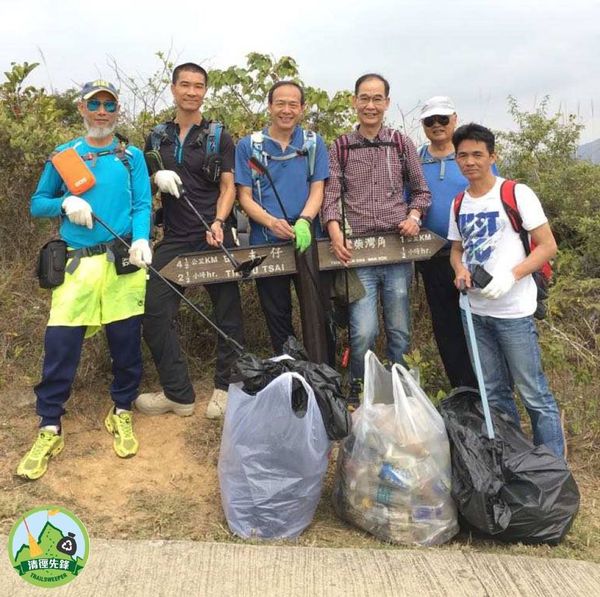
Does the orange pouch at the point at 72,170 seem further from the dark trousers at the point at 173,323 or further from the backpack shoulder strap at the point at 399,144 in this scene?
the backpack shoulder strap at the point at 399,144

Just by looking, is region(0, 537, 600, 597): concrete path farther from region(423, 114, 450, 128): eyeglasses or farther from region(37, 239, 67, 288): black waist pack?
region(423, 114, 450, 128): eyeglasses

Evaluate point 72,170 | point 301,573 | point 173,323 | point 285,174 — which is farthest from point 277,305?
point 301,573

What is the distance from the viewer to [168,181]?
3.32m

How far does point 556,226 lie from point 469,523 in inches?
147

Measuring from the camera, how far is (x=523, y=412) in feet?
12.8

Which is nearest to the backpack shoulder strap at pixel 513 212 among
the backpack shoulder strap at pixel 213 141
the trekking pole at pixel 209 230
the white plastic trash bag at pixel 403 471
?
the white plastic trash bag at pixel 403 471

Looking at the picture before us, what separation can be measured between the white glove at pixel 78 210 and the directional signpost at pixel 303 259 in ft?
1.80

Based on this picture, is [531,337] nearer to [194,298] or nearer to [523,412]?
[523,412]

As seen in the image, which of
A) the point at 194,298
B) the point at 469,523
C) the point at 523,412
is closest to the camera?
the point at 469,523

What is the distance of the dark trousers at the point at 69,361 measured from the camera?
3.18 m

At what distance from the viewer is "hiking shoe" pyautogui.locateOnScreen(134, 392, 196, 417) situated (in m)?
3.74

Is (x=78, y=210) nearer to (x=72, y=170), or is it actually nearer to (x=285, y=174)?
(x=72, y=170)

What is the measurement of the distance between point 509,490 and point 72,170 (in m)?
2.62

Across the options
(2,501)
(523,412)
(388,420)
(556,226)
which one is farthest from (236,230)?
(556,226)
